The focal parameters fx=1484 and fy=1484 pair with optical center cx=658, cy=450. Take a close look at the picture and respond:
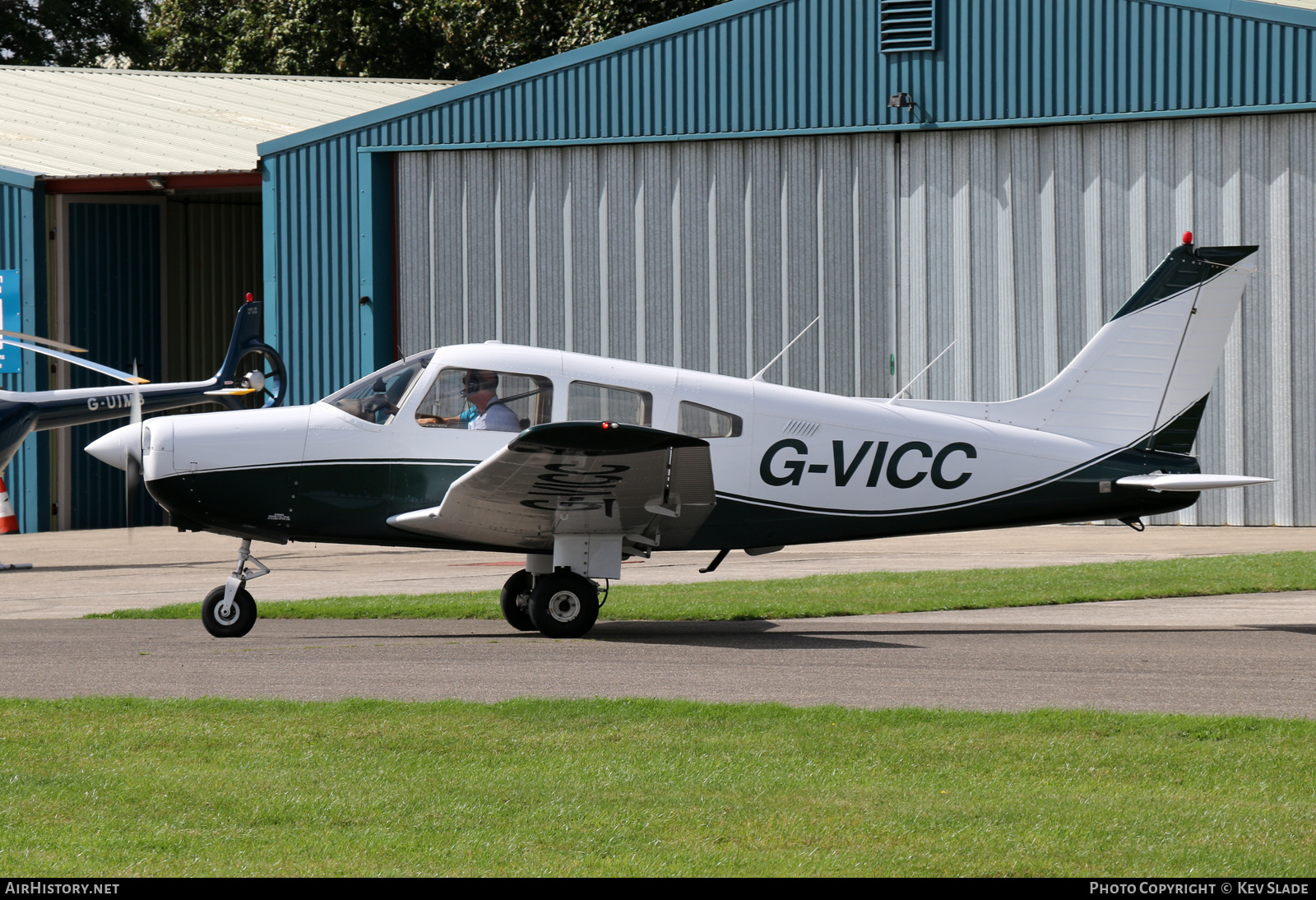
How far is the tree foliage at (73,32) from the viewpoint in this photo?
48969 millimetres

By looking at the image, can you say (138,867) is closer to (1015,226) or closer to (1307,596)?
(1307,596)

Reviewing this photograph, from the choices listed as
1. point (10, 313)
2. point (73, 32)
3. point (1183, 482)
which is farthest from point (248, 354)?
point (73, 32)

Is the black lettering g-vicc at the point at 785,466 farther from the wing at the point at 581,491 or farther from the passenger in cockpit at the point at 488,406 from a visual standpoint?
the passenger in cockpit at the point at 488,406

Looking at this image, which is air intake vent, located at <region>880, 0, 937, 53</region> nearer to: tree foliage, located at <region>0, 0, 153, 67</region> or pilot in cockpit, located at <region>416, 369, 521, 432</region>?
pilot in cockpit, located at <region>416, 369, 521, 432</region>

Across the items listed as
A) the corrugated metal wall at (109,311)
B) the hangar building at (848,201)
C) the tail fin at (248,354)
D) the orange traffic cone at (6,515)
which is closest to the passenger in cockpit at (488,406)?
the tail fin at (248,354)

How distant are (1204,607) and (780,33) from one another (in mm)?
12764

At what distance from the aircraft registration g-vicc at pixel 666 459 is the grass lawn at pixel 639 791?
2.87 meters

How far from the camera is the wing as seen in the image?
387 inches

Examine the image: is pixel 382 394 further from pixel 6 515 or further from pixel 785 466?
pixel 6 515

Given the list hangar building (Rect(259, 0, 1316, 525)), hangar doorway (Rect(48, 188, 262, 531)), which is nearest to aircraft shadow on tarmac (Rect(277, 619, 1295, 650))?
hangar building (Rect(259, 0, 1316, 525))

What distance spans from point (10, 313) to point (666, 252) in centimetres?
1195

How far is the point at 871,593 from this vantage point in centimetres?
1425
